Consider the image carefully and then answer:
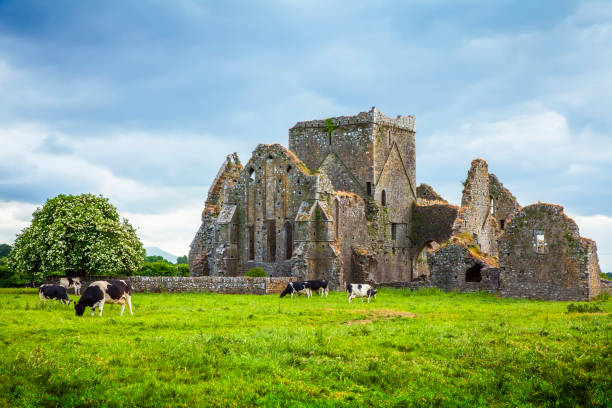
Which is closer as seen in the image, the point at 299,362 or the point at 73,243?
the point at 299,362

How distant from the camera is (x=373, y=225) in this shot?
48906 mm

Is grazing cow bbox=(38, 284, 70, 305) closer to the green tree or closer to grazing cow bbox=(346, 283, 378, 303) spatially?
the green tree

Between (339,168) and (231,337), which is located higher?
(339,168)

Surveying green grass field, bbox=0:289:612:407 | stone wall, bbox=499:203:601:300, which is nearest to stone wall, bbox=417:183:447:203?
stone wall, bbox=499:203:601:300

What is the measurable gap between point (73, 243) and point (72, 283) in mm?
2586

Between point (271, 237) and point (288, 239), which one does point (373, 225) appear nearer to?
point (288, 239)

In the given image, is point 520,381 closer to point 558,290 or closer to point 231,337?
point 231,337

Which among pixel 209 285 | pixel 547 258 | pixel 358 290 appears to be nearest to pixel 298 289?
pixel 358 290

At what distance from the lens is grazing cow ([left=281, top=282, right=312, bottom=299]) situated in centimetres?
3453

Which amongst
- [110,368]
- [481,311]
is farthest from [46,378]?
[481,311]

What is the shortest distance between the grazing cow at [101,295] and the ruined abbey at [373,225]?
18.4 metres

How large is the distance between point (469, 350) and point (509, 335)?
303 centimetres

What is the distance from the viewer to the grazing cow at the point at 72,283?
37.6 m

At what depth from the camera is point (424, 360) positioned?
1418cm
